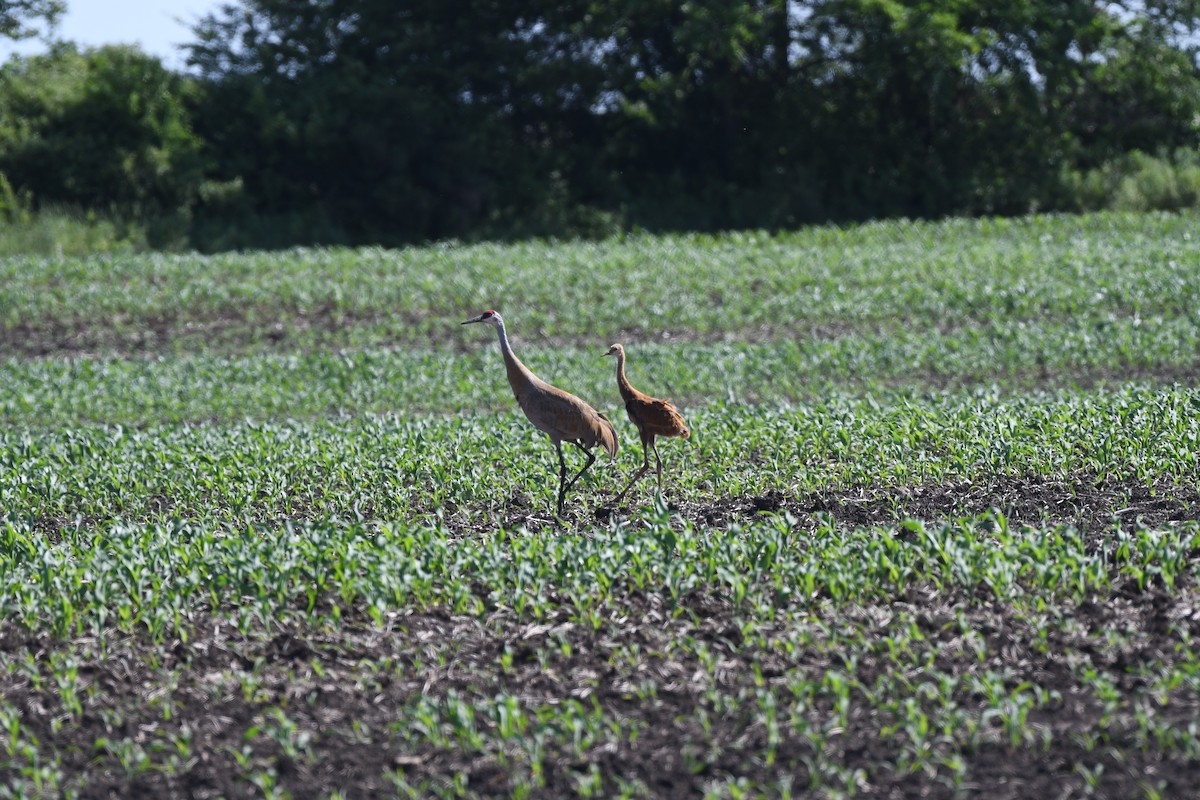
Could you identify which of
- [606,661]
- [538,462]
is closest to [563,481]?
[538,462]

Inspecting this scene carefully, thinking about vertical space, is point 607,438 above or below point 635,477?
above

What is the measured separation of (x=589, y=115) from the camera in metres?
38.1

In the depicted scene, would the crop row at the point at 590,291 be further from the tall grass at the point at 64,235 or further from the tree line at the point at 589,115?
the tree line at the point at 589,115

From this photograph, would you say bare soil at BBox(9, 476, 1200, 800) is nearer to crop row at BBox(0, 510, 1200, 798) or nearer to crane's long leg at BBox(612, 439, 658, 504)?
crop row at BBox(0, 510, 1200, 798)

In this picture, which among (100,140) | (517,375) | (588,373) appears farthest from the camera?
(100,140)

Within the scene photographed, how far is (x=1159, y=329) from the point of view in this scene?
17.9m

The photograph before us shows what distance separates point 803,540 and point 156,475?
17.7ft

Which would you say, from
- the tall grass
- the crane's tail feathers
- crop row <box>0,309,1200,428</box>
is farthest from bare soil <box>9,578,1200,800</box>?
the tall grass

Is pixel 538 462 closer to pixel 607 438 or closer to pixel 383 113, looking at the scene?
pixel 607 438

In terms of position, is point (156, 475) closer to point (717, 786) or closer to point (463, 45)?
point (717, 786)

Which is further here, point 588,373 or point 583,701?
point 588,373

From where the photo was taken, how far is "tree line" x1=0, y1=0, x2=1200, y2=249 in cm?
3291

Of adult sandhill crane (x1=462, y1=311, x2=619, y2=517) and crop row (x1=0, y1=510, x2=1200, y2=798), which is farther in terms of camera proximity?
adult sandhill crane (x1=462, y1=311, x2=619, y2=517)

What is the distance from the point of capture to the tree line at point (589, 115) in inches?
1296
